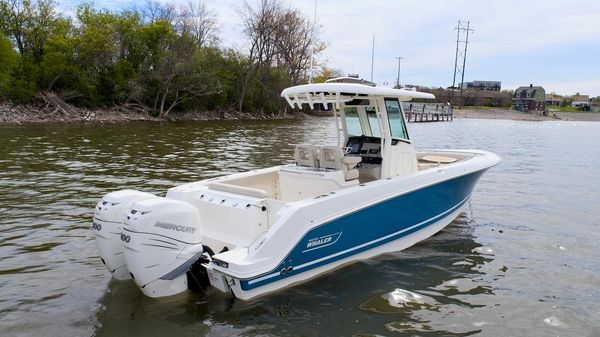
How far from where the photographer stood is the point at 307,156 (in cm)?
705

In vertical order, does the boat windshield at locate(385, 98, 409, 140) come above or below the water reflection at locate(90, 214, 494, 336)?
above

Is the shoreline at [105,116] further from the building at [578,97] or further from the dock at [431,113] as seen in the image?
the building at [578,97]

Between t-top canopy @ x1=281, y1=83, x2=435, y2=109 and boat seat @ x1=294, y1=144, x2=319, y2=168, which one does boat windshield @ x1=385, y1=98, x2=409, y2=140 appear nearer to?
t-top canopy @ x1=281, y1=83, x2=435, y2=109

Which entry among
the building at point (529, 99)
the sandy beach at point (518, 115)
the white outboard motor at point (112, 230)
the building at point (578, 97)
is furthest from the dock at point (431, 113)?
the building at point (578, 97)

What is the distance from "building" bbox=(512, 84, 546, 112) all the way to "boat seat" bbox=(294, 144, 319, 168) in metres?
93.4

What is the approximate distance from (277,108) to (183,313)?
51.8m

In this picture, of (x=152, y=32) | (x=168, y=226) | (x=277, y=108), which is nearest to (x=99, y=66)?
(x=152, y=32)

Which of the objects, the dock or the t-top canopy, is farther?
the dock

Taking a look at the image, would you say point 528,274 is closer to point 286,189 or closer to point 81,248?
point 286,189

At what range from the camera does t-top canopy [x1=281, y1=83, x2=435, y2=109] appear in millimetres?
6281

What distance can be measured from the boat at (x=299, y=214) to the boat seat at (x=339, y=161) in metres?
0.01

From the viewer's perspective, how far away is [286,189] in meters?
7.01

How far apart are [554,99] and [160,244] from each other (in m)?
141

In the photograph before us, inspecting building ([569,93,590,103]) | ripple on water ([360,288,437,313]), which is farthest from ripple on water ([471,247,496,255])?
building ([569,93,590,103])
